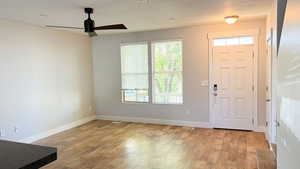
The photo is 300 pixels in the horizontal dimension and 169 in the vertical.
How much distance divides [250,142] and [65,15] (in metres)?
4.46

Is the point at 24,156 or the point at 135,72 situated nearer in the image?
the point at 24,156

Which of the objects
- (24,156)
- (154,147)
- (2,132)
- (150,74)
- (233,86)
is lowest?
(154,147)

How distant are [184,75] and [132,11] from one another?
7.73 feet

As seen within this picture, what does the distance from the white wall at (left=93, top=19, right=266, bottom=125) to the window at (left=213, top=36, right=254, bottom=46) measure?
0.70 ft

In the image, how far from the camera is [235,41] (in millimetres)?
5207

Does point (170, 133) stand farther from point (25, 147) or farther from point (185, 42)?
point (25, 147)

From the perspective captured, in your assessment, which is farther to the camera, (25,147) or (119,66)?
(119,66)

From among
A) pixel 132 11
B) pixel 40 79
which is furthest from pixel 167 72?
pixel 40 79

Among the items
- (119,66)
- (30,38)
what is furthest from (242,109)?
(30,38)

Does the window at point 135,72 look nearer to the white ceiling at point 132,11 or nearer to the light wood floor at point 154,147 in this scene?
the light wood floor at point 154,147

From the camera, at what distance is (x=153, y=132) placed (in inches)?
207

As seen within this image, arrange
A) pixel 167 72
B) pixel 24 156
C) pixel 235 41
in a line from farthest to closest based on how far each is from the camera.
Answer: pixel 167 72
pixel 235 41
pixel 24 156

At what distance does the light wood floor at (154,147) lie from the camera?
351 centimetres

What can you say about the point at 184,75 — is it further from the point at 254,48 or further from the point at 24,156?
the point at 24,156
